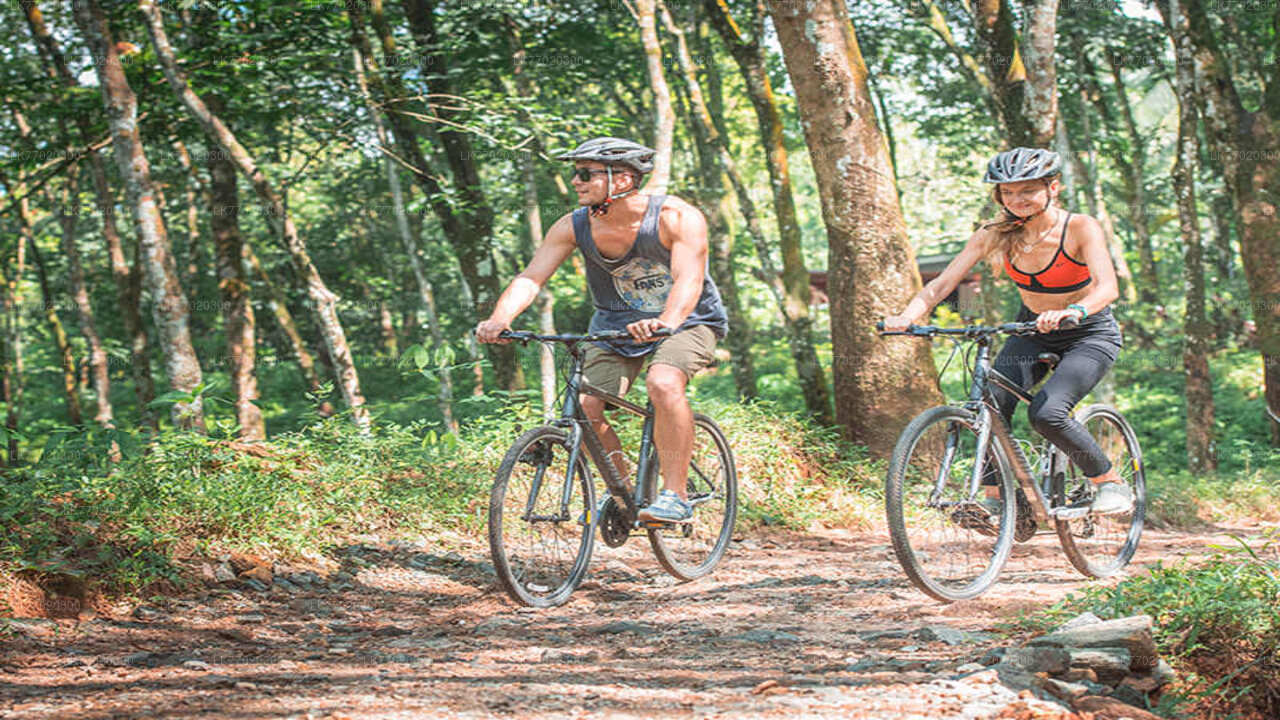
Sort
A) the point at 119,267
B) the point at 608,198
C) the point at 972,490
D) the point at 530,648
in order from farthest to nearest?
1. the point at 119,267
2. the point at 608,198
3. the point at 972,490
4. the point at 530,648

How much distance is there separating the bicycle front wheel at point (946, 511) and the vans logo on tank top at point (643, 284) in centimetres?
140

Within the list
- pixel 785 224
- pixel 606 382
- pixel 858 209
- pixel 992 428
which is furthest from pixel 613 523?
pixel 785 224

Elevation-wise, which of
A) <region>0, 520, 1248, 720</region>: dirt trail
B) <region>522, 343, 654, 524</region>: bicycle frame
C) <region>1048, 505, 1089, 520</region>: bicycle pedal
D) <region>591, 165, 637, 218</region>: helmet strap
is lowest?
<region>0, 520, 1248, 720</region>: dirt trail

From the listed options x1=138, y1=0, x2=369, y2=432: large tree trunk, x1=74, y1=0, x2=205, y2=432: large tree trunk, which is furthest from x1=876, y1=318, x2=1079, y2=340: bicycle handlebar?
x1=138, y1=0, x2=369, y2=432: large tree trunk

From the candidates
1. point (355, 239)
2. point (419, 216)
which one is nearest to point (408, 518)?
point (419, 216)

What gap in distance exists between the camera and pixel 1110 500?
237 inches

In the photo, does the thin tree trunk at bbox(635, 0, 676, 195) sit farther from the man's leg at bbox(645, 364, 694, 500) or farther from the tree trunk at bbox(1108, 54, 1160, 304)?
the tree trunk at bbox(1108, 54, 1160, 304)

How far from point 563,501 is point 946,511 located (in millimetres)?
1834

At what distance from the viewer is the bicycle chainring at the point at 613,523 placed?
19.0 ft

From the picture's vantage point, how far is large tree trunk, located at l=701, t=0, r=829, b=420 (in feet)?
37.3

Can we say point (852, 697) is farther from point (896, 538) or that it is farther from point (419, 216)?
point (419, 216)

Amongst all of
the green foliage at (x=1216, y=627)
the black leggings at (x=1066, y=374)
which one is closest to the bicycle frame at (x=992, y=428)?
the black leggings at (x=1066, y=374)

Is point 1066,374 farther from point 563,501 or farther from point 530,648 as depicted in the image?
point 530,648

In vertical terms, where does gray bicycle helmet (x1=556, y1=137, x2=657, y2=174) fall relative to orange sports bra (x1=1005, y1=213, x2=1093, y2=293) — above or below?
above
